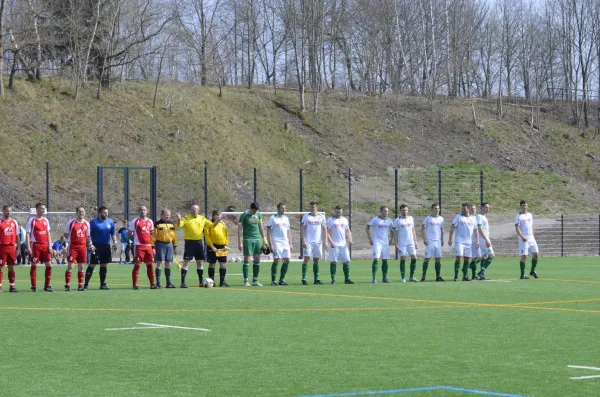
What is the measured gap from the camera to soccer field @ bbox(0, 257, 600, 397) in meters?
9.74

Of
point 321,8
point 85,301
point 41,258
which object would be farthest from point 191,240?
point 321,8

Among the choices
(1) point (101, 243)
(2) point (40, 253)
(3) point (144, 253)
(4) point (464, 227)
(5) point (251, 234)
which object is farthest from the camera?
(4) point (464, 227)

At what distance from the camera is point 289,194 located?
5772 cm

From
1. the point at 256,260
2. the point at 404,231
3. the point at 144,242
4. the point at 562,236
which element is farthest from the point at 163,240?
the point at 562,236

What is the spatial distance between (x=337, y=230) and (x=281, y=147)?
38.7m

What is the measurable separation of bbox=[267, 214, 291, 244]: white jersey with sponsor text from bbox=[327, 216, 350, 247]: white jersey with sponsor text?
1.22 metres

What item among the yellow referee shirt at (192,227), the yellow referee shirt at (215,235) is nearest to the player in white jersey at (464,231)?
the yellow referee shirt at (215,235)

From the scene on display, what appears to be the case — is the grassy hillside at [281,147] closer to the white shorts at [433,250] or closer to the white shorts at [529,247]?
the white shorts at [433,250]

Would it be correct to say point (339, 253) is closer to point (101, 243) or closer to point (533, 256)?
point (533, 256)

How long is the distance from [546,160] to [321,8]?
19.6 m

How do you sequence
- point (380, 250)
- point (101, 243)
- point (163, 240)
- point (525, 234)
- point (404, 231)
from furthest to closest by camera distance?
point (525, 234) → point (404, 231) → point (380, 250) → point (163, 240) → point (101, 243)

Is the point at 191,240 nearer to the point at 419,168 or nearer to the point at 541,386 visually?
the point at 541,386

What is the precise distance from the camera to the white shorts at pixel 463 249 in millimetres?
28500

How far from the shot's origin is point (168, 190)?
173 ft
